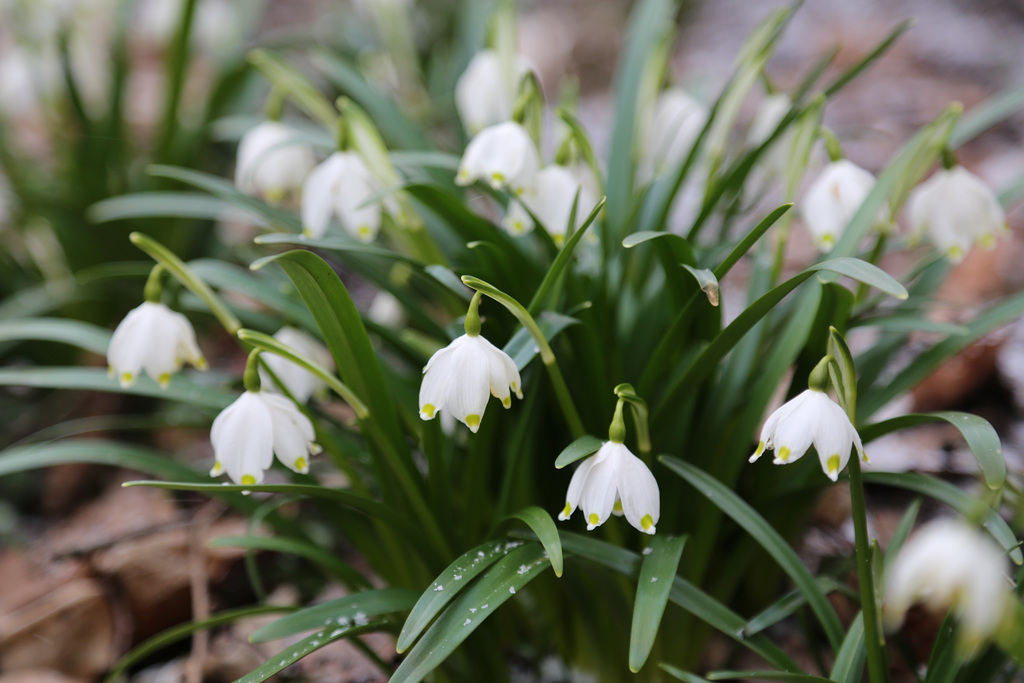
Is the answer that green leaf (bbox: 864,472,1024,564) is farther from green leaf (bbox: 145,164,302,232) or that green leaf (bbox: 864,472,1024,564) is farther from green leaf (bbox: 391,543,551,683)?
green leaf (bbox: 145,164,302,232)

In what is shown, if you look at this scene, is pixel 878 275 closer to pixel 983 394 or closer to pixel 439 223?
pixel 439 223

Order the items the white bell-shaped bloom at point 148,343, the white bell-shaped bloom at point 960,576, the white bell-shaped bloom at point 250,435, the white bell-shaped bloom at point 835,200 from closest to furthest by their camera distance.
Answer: the white bell-shaped bloom at point 960,576 < the white bell-shaped bloom at point 250,435 < the white bell-shaped bloom at point 148,343 < the white bell-shaped bloom at point 835,200

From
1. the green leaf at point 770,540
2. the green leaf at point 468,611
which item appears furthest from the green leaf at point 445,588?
the green leaf at point 770,540

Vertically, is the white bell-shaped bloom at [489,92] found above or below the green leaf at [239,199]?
above

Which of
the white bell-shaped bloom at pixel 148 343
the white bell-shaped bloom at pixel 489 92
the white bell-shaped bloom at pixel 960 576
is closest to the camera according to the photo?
the white bell-shaped bloom at pixel 960 576

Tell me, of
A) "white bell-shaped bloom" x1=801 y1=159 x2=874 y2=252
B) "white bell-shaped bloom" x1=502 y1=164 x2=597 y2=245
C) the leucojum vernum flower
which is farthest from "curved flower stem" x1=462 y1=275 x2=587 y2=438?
"white bell-shaped bloom" x1=801 y1=159 x2=874 y2=252

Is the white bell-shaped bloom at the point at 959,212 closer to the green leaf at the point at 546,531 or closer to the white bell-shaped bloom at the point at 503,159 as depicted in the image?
the white bell-shaped bloom at the point at 503,159
